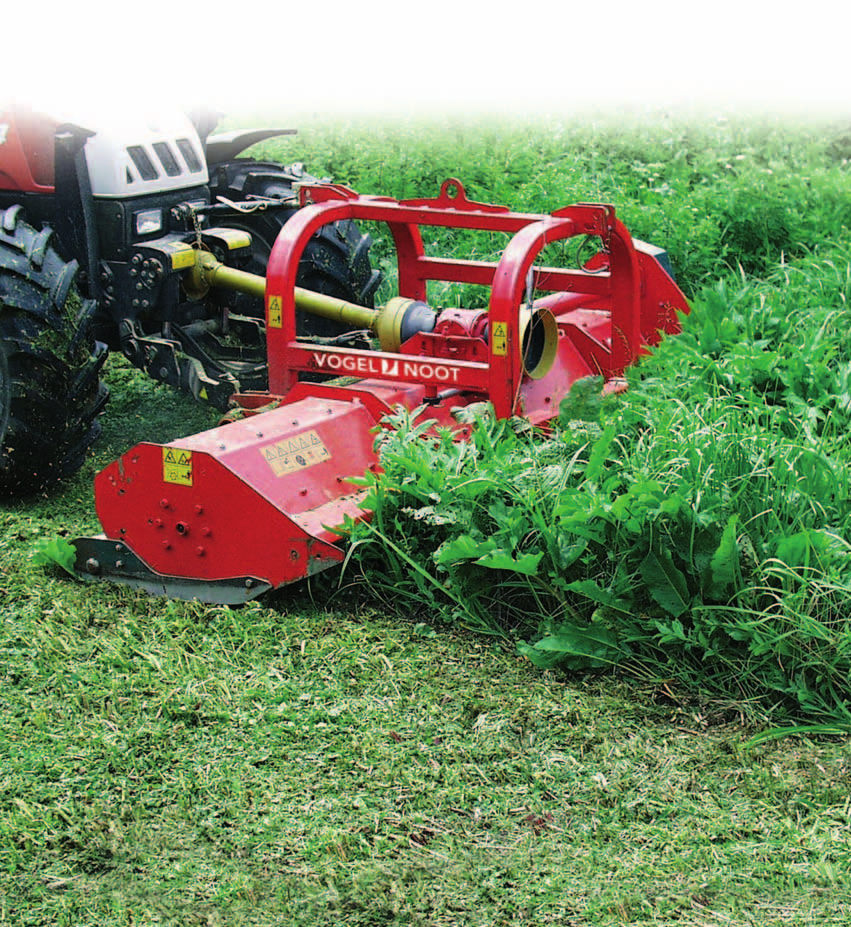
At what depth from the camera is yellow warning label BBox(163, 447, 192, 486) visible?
379 cm

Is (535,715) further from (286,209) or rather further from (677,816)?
(286,209)

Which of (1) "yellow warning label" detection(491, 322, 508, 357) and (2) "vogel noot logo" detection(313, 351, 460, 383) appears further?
(2) "vogel noot logo" detection(313, 351, 460, 383)

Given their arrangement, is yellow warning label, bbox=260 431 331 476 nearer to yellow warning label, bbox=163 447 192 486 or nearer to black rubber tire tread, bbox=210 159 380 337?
yellow warning label, bbox=163 447 192 486

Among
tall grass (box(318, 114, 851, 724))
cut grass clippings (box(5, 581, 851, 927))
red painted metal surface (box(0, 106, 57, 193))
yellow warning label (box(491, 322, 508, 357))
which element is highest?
red painted metal surface (box(0, 106, 57, 193))

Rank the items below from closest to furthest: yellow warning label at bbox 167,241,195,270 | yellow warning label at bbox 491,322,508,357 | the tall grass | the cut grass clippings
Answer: the cut grass clippings < the tall grass < yellow warning label at bbox 491,322,508,357 < yellow warning label at bbox 167,241,195,270

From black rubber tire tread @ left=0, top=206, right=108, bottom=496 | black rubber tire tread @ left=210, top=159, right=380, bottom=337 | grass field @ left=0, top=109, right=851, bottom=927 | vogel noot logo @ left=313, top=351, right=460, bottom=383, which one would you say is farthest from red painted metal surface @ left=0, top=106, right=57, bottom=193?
vogel noot logo @ left=313, top=351, right=460, bottom=383

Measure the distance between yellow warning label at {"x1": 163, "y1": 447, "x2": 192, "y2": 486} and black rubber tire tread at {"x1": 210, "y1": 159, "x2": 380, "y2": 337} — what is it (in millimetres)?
1812

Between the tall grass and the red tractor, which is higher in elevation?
the red tractor

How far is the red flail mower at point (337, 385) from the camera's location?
3.80 metres

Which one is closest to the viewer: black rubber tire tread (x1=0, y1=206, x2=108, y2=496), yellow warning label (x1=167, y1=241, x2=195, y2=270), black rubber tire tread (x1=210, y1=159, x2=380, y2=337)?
black rubber tire tread (x1=0, y1=206, x2=108, y2=496)

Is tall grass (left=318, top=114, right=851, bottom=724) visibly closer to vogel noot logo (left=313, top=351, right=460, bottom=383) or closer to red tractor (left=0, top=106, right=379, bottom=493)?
vogel noot logo (left=313, top=351, right=460, bottom=383)

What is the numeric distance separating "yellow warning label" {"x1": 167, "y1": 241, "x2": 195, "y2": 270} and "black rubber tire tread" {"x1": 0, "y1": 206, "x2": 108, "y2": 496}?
0.44m

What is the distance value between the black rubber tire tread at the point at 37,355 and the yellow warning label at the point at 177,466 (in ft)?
3.14

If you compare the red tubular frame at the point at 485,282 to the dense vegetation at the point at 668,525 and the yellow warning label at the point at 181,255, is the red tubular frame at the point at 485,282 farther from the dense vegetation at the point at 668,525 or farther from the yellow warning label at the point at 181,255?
the yellow warning label at the point at 181,255
